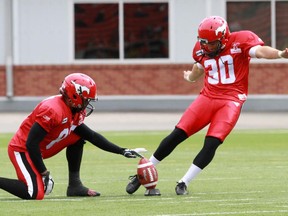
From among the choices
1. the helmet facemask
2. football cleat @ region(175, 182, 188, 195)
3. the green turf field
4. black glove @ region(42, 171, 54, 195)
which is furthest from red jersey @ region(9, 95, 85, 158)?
the helmet facemask

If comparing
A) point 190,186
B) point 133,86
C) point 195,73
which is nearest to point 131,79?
point 133,86

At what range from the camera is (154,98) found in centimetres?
3056

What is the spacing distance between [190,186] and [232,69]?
145 centimetres

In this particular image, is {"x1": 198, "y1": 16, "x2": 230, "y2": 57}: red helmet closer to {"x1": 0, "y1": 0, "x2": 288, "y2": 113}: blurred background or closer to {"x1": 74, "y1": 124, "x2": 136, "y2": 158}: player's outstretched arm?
{"x1": 74, "y1": 124, "x2": 136, "y2": 158}: player's outstretched arm

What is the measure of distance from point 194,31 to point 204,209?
20709 mm

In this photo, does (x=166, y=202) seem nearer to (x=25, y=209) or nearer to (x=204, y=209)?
(x=204, y=209)

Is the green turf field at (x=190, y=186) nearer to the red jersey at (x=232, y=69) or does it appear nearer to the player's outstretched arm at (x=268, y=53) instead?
the red jersey at (x=232, y=69)

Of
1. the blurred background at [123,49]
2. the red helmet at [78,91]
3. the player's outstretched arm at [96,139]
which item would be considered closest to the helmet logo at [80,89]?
the red helmet at [78,91]

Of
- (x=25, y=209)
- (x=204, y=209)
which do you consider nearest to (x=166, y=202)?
(x=204, y=209)

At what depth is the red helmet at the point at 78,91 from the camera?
36.2 feet

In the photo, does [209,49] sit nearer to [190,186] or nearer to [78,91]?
[190,186]

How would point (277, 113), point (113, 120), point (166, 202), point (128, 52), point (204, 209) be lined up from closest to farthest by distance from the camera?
1. point (204, 209)
2. point (166, 202)
3. point (113, 120)
4. point (277, 113)
5. point (128, 52)

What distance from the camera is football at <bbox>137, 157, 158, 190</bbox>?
11.5 metres

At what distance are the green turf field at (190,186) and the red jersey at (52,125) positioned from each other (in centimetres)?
54
